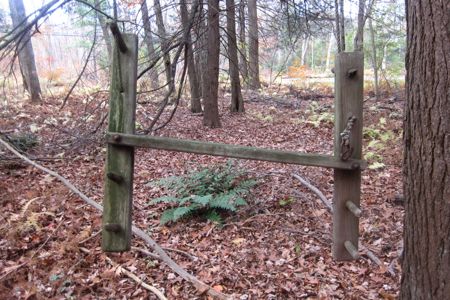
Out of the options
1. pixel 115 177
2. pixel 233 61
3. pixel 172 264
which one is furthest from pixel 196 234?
pixel 233 61

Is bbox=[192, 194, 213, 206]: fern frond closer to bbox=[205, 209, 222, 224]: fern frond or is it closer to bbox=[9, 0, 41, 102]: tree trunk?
bbox=[205, 209, 222, 224]: fern frond

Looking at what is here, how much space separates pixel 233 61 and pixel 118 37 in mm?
8564

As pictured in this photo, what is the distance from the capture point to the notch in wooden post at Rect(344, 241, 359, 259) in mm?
2006

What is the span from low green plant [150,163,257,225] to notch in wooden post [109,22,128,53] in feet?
10.2

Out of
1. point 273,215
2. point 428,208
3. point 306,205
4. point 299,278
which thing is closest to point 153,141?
point 428,208

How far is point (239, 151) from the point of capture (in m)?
2.00

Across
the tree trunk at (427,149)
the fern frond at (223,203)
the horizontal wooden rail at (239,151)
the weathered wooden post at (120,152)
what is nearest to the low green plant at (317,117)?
the fern frond at (223,203)

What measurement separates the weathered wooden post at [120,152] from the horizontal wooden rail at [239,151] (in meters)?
0.06

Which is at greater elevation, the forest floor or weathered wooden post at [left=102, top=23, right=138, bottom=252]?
weathered wooden post at [left=102, top=23, right=138, bottom=252]

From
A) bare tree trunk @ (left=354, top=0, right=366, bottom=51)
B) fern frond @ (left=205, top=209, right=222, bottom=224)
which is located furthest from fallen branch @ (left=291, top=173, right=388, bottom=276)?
bare tree trunk @ (left=354, top=0, right=366, bottom=51)

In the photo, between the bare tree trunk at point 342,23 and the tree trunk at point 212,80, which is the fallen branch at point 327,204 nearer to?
the tree trunk at point 212,80

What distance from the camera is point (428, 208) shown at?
1.89 meters

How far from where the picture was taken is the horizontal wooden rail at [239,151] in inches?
75.5

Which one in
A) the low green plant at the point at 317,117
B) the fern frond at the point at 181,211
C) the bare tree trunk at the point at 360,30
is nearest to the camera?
the fern frond at the point at 181,211
